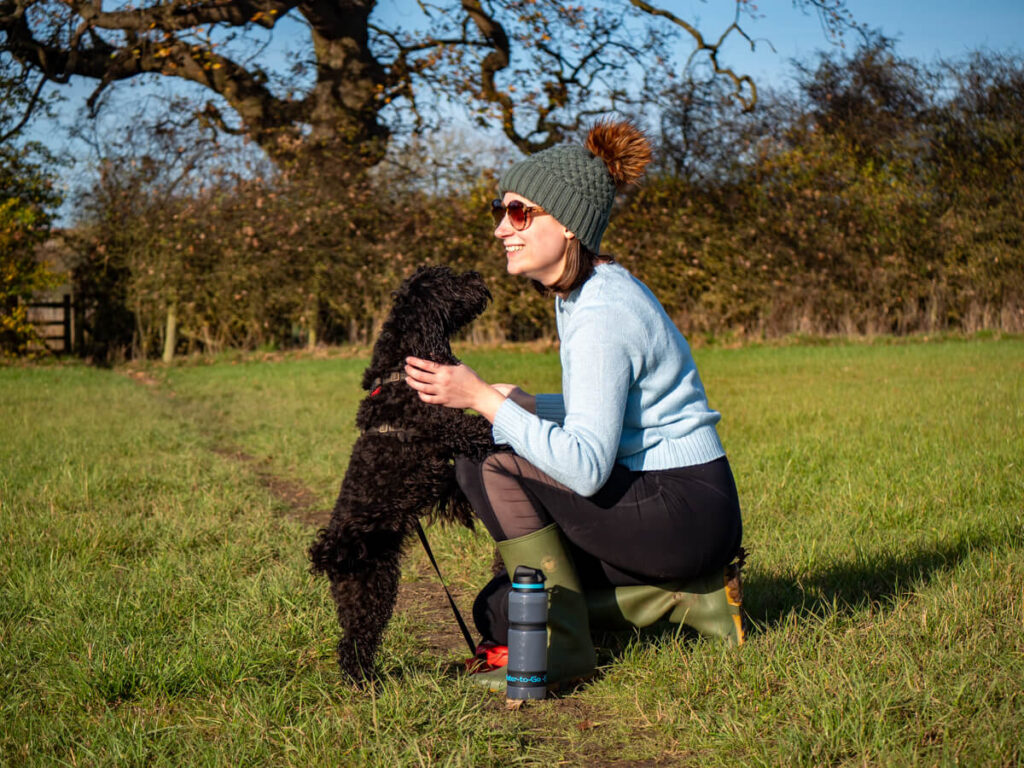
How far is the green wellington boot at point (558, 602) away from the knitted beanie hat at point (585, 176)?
0.88 meters

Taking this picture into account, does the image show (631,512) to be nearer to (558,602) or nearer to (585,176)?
(558,602)

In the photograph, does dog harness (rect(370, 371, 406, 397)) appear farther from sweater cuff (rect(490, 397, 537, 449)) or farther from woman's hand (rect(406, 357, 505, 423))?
sweater cuff (rect(490, 397, 537, 449))

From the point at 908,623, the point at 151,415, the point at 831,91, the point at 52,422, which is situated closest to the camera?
the point at 908,623

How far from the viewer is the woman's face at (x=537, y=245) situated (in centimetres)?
266

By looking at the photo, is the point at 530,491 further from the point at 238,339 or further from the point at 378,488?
the point at 238,339

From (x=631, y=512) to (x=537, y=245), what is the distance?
0.82 meters

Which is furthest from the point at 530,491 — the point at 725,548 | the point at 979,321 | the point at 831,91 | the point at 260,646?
the point at 831,91

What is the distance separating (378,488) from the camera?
8.70 ft

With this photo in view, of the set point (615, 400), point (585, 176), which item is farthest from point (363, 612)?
point (585, 176)

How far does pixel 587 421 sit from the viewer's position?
2.45 metres

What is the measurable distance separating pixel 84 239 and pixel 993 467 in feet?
57.5

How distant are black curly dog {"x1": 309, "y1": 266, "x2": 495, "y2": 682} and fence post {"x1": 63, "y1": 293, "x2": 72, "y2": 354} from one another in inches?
708

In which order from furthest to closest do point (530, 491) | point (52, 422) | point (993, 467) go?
point (52, 422), point (993, 467), point (530, 491)

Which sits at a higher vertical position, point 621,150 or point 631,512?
point 621,150
